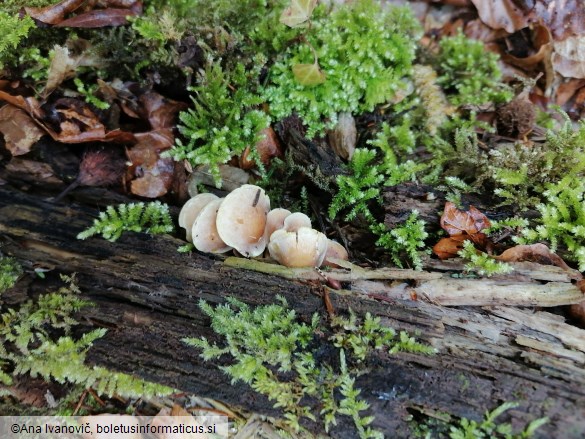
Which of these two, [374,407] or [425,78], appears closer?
[374,407]

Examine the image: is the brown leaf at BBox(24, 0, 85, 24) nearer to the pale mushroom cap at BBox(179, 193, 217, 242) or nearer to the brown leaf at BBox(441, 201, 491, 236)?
the pale mushroom cap at BBox(179, 193, 217, 242)

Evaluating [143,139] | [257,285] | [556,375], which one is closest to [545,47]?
[556,375]

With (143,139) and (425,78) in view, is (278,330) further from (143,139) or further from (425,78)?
(425,78)

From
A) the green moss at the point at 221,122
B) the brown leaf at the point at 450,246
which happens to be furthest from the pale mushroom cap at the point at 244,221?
the brown leaf at the point at 450,246

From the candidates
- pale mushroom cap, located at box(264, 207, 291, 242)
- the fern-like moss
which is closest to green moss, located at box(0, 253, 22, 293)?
the fern-like moss

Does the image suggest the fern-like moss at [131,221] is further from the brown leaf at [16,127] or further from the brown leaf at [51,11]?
the brown leaf at [51,11]
